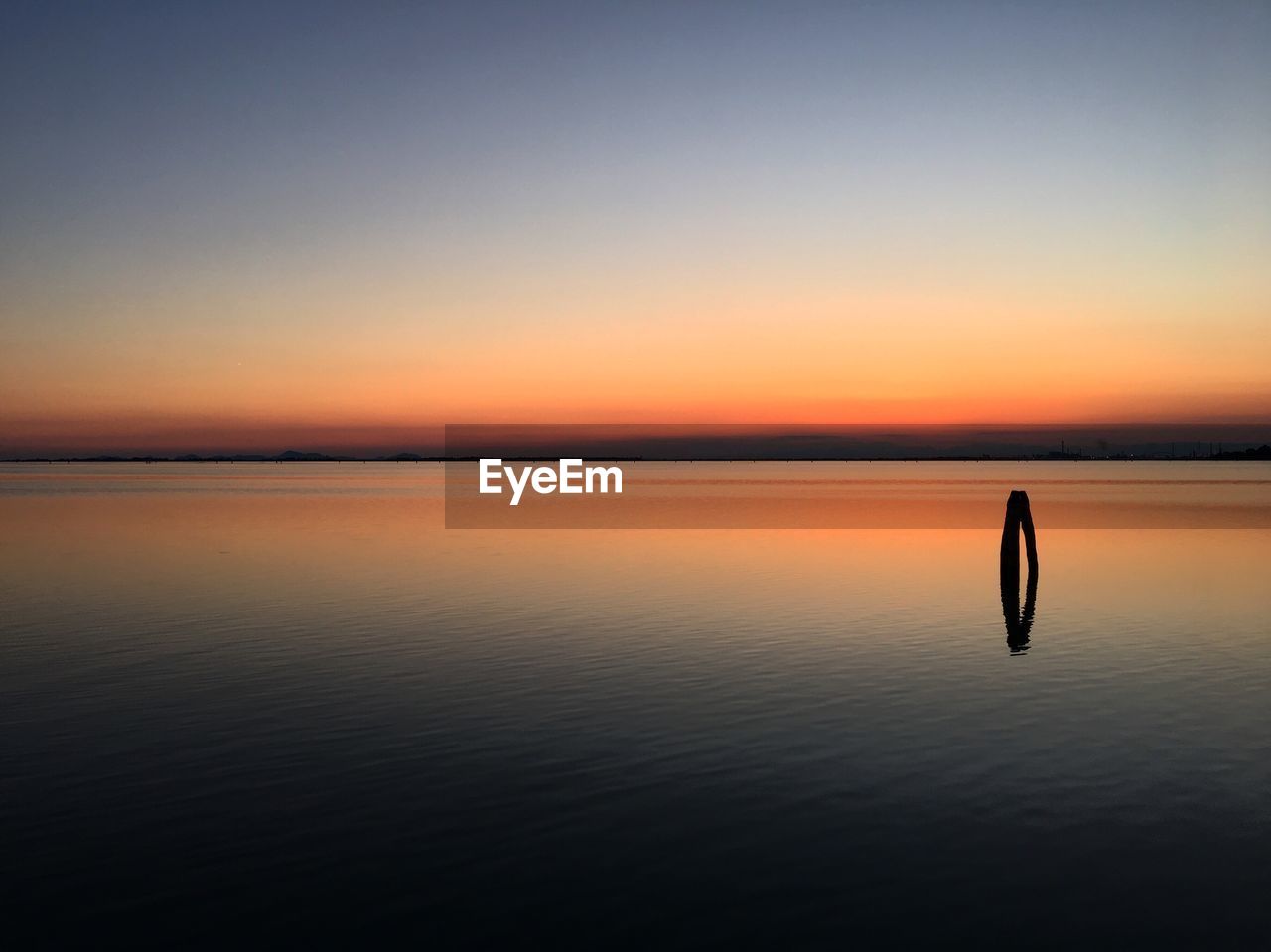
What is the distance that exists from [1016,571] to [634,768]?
28974 mm

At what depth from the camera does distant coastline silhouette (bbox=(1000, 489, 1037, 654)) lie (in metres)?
33.7

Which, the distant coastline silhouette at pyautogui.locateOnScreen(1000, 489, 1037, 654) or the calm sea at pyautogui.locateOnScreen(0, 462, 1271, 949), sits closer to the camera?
the calm sea at pyautogui.locateOnScreen(0, 462, 1271, 949)

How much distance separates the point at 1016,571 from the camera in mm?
41219

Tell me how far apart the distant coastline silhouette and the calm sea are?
0.62 m

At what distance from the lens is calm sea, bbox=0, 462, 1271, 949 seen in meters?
11.5

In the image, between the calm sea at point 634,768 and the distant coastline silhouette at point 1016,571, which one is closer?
the calm sea at point 634,768

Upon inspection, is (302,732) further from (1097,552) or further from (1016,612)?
(1097,552)

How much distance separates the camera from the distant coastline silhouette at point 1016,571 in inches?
1326

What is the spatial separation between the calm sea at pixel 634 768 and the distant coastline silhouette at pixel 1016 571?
0.62 meters

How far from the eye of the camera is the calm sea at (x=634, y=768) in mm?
11500

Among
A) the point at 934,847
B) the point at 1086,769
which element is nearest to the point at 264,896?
the point at 934,847

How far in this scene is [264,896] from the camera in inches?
461

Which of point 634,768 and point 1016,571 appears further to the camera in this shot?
point 1016,571

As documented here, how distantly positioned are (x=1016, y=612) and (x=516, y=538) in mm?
37774
